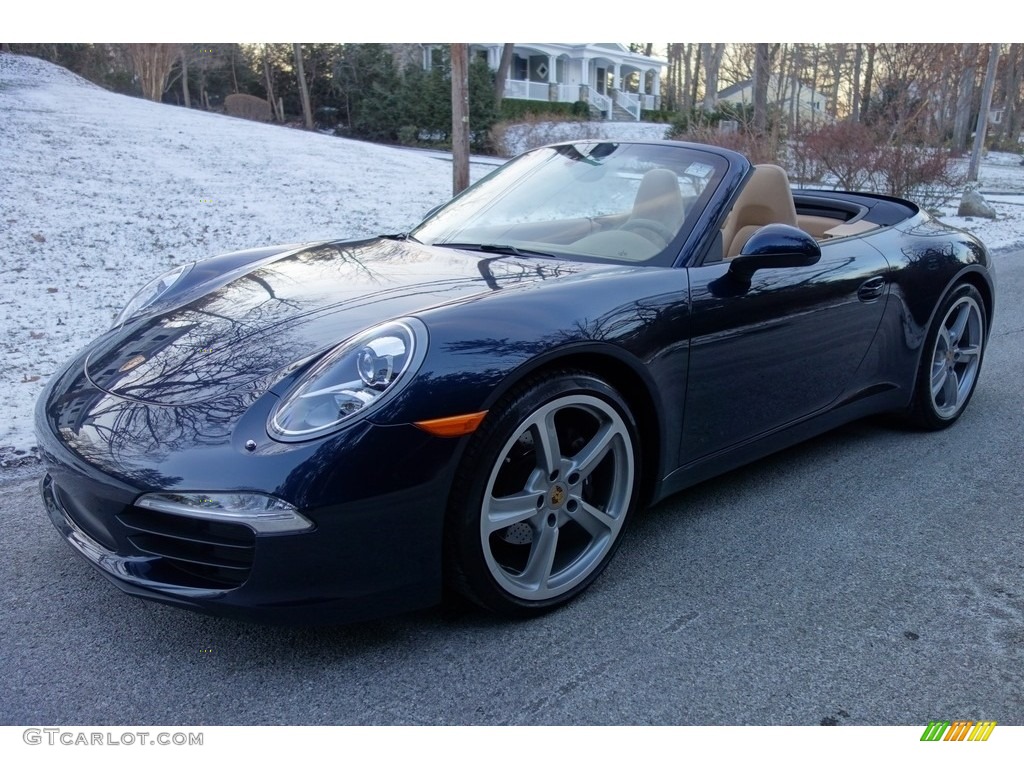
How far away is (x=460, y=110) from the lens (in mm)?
9789

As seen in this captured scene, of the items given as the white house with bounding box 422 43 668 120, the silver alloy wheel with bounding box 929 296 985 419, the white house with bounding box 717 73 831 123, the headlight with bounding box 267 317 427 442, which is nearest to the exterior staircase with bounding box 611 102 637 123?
the white house with bounding box 422 43 668 120

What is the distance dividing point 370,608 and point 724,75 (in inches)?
1809

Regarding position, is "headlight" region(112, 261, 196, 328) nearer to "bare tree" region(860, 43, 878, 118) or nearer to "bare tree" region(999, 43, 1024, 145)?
"bare tree" region(860, 43, 878, 118)

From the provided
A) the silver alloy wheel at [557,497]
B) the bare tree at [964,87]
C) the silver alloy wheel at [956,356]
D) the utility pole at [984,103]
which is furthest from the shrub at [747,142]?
the silver alloy wheel at [557,497]

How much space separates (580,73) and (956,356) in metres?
43.5

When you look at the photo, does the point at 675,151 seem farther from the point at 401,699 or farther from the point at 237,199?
the point at 237,199

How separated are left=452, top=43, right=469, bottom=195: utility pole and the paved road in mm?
7404

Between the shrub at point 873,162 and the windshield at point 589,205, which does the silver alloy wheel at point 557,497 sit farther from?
the shrub at point 873,162

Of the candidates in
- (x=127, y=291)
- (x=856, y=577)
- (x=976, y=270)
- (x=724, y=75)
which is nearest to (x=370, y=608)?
(x=856, y=577)

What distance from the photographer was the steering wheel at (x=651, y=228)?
3.08m

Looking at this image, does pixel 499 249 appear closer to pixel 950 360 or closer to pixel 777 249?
pixel 777 249

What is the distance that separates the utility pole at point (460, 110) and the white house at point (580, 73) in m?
30.4

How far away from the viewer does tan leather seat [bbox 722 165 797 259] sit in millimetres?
3750

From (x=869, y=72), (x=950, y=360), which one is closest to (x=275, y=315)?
(x=950, y=360)
